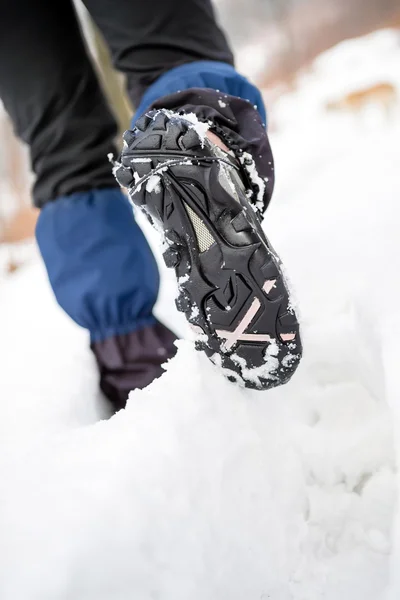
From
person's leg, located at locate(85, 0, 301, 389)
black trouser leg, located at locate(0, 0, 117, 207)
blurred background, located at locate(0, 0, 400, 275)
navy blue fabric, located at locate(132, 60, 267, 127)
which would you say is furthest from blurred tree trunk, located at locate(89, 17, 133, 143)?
person's leg, located at locate(85, 0, 301, 389)

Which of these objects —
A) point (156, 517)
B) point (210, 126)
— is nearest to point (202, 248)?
point (210, 126)

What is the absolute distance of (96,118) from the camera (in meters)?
0.71

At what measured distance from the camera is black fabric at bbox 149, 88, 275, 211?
551 millimetres

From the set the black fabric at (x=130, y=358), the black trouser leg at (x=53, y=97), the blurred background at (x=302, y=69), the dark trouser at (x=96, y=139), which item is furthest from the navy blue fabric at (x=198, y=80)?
the blurred background at (x=302, y=69)

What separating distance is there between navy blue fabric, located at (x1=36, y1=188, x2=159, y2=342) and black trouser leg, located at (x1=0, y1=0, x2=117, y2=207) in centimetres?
4

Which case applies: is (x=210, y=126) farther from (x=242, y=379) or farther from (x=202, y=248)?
(x=242, y=379)

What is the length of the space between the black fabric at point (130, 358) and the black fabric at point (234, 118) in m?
0.26

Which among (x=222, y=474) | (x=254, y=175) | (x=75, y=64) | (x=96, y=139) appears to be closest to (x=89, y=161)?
(x=96, y=139)

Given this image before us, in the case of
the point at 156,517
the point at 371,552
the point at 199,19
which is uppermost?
the point at 199,19

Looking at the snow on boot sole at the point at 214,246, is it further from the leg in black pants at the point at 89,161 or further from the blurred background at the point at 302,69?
the blurred background at the point at 302,69

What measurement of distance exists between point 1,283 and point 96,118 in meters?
1.30

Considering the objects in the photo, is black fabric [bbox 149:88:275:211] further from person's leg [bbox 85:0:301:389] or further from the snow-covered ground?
the snow-covered ground

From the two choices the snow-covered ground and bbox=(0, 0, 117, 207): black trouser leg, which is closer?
the snow-covered ground

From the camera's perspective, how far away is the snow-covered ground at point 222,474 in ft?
1.24
